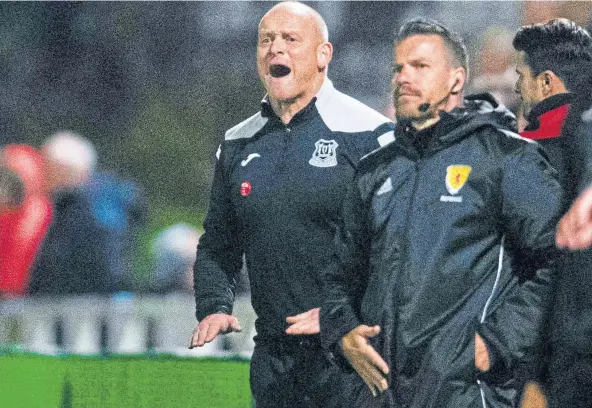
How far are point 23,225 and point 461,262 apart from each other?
15.9 feet

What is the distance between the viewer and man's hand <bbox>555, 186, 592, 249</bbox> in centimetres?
292

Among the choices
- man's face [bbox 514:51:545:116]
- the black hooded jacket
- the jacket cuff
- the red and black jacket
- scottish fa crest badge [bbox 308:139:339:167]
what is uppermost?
man's face [bbox 514:51:545:116]

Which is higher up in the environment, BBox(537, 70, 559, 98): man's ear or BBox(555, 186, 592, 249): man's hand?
BBox(537, 70, 559, 98): man's ear

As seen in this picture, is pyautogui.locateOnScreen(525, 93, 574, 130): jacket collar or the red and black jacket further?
pyautogui.locateOnScreen(525, 93, 574, 130): jacket collar

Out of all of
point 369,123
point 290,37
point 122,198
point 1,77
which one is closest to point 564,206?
point 369,123

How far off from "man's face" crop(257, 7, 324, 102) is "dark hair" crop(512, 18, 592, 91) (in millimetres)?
855

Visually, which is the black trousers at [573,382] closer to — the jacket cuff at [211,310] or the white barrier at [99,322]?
the jacket cuff at [211,310]

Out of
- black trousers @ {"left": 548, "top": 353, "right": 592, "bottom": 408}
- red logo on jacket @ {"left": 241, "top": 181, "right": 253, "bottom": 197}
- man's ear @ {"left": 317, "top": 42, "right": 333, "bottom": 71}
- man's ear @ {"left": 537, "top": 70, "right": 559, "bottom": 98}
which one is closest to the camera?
black trousers @ {"left": 548, "top": 353, "right": 592, "bottom": 408}

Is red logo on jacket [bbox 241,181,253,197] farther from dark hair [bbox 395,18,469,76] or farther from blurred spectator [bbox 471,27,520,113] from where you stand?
blurred spectator [bbox 471,27,520,113]

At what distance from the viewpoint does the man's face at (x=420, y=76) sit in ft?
11.6

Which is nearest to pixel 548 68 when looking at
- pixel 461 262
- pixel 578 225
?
pixel 461 262

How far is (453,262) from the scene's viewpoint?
3.34 meters

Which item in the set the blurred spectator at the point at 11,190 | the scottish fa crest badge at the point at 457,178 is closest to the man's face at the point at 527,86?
the scottish fa crest badge at the point at 457,178

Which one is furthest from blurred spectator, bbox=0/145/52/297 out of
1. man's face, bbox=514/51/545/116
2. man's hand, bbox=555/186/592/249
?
man's hand, bbox=555/186/592/249
